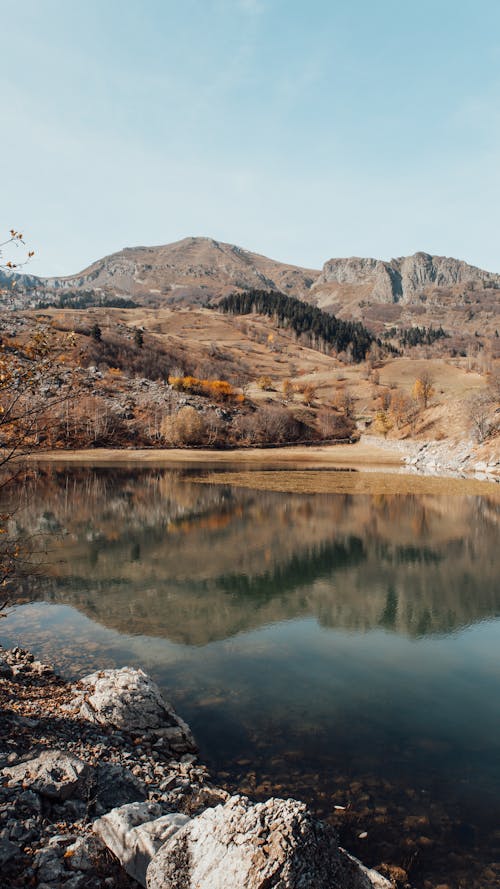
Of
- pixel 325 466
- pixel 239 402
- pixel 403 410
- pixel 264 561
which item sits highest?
pixel 239 402

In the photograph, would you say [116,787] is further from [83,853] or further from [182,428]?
[182,428]

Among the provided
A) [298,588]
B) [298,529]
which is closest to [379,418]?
[298,529]

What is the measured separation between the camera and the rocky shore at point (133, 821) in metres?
5.92

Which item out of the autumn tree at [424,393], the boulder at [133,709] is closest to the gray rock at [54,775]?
the boulder at [133,709]

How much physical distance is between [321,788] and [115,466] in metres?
80.2

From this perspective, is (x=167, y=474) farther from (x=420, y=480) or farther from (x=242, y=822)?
(x=242, y=822)

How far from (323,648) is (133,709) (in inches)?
336

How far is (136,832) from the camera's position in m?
6.86

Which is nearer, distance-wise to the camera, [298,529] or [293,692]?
[293,692]

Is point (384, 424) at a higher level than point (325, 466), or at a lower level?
higher

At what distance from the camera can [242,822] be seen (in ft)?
20.2

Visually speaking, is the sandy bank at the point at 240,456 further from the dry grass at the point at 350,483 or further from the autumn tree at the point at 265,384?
the autumn tree at the point at 265,384

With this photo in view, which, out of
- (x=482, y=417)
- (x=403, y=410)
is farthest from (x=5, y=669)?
(x=403, y=410)

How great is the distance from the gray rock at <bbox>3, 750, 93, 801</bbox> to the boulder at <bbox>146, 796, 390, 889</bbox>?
7.34 ft
